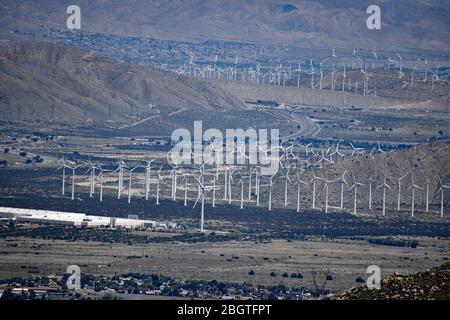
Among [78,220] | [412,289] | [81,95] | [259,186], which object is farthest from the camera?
[81,95]

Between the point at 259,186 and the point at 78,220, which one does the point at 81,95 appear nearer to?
the point at 259,186

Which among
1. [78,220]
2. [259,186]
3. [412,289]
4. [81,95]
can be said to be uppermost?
[81,95]

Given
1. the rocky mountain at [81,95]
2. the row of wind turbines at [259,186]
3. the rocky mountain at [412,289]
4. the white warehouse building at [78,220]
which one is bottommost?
the rocky mountain at [412,289]

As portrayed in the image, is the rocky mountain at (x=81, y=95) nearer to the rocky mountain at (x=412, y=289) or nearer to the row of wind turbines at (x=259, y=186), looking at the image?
the row of wind turbines at (x=259, y=186)

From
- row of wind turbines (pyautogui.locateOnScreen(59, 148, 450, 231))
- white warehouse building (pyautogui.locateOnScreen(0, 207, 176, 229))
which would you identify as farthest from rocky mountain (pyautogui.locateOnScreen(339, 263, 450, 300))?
row of wind turbines (pyautogui.locateOnScreen(59, 148, 450, 231))

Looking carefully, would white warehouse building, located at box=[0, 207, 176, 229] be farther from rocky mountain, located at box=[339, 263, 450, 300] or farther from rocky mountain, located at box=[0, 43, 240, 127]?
rocky mountain, located at box=[0, 43, 240, 127]

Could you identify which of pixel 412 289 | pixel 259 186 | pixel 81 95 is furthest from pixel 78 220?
pixel 81 95

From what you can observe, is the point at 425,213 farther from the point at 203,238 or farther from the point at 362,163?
the point at 203,238

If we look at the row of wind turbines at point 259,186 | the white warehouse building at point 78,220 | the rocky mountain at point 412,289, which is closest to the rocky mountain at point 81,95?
the row of wind turbines at point 259,186

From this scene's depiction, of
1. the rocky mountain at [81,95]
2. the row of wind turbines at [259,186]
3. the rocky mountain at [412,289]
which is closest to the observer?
the rocky mountain at [412,289]

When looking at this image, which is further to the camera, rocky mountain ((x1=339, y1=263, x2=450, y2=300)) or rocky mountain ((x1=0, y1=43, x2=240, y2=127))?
rocky mountain ((x1=0, y1=43, x2=240, y2=127))
